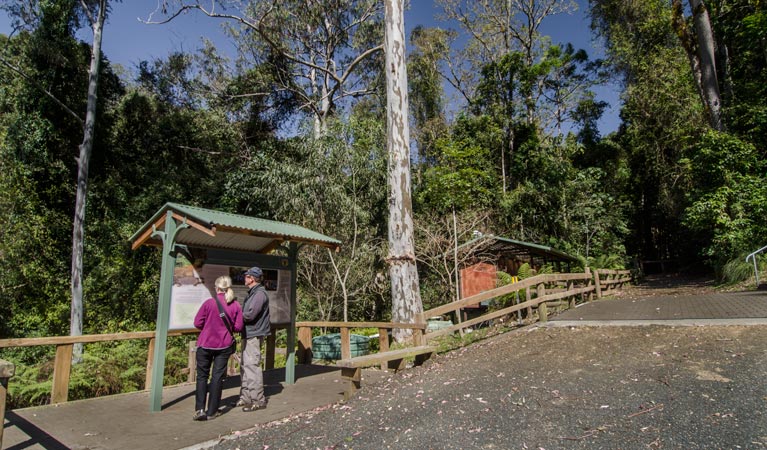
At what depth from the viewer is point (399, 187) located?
10.5m

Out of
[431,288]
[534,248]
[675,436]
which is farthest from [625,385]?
[431,288]

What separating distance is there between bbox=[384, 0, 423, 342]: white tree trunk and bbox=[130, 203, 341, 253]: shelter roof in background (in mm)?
3085

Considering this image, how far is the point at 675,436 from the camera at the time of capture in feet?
10.9

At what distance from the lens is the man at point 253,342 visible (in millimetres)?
5309

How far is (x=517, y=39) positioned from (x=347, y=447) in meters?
31.7

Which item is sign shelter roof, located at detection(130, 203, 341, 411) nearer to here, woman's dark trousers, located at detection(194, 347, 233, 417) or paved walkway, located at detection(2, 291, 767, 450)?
paved walkway, located at detection(2, 291, 767, 450)

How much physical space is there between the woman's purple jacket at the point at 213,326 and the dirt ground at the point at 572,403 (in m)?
1.12

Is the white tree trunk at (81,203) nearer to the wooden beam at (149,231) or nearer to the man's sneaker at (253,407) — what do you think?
the wooden beam at (149,231)

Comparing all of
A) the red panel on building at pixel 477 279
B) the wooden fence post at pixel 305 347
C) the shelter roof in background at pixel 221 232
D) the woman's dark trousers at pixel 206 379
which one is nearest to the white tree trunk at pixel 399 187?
the wooden fence post at pixel 305 347

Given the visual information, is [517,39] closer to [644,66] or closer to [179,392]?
[644,66]

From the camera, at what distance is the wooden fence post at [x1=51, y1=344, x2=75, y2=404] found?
5.56 meters

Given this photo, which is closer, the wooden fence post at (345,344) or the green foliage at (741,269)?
the wooden fence post at (345,344)

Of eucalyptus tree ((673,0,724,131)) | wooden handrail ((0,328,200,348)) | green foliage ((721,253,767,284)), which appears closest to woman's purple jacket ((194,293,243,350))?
wooden handrail ((0,328,200,348))

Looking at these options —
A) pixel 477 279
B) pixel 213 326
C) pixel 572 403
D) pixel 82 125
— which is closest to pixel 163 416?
pixel 213 326
